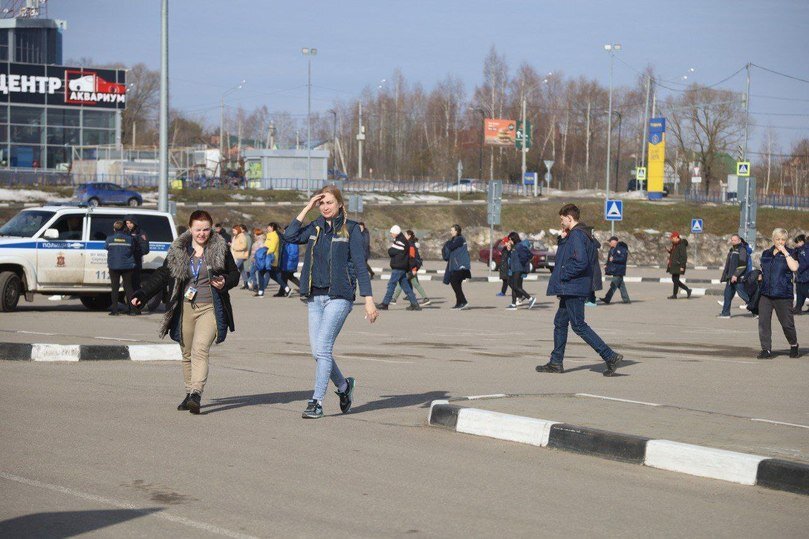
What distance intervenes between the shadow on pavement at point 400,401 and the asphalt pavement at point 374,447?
0.04 metres

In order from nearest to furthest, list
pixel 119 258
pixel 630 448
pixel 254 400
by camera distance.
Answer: pixel 630 448
pixel 254 400
pixel 119 258

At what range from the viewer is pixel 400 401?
10.5 metres

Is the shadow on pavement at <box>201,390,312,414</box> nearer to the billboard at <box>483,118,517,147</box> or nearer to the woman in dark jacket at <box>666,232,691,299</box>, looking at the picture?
the woman in dark jacket at <box>666,232,691,299</box>

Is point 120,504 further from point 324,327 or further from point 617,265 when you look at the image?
point 617,265

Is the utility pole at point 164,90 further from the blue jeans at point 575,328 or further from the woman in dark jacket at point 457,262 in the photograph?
the blue jeans at point 575,328

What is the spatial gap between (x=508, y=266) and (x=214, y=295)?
17.5 m

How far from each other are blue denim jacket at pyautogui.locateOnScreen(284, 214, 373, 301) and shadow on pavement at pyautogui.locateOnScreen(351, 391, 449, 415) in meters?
1.28

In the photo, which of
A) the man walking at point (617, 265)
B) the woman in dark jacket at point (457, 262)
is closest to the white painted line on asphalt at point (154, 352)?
the woman in dark jacket at point (457, 262)

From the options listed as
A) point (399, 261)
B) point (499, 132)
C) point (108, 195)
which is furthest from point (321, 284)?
point (499, 132)

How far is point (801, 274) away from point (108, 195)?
47.3 m

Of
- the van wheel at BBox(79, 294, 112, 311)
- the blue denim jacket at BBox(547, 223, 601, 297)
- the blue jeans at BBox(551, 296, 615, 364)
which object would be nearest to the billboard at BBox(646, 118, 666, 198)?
the van wheel at BBox(79, 294, 112, 311)

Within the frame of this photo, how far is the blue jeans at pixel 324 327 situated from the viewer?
29.8 ft

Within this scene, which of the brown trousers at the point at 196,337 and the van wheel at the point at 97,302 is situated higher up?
the brown trousers at the point at 196,337

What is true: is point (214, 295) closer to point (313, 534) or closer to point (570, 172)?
point (313, 534)
